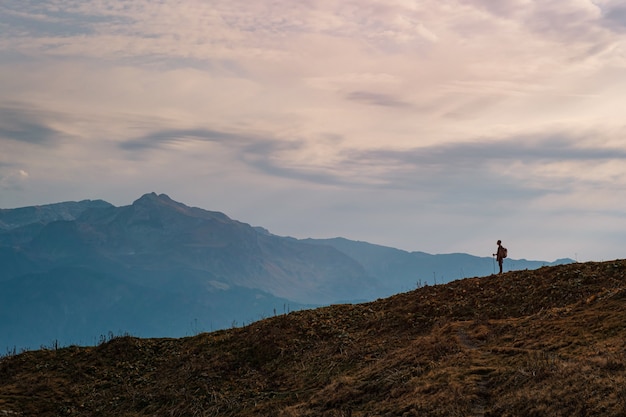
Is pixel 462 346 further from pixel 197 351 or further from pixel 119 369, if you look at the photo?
pixel 119 369

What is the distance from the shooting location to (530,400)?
18500 mm

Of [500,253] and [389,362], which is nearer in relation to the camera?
[389,362]

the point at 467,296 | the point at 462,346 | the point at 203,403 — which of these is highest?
the point at 467,296

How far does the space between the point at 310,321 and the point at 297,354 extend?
16.4 feet

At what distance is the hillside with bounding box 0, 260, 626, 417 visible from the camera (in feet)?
65.7

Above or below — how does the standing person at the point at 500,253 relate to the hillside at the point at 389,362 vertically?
above

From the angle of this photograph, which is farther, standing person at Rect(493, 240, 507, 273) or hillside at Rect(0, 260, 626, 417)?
standing person at Rect(493, 240, 507, 273)

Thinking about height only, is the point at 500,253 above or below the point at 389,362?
above

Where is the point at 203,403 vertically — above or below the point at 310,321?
below

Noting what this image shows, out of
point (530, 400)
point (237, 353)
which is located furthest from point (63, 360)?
point (530, 400)

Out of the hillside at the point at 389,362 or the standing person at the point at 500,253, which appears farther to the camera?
the standing person at the point at 500,253

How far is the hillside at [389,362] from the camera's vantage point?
65.7 ft

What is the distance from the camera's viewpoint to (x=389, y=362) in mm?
26641

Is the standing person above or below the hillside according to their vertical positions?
above
